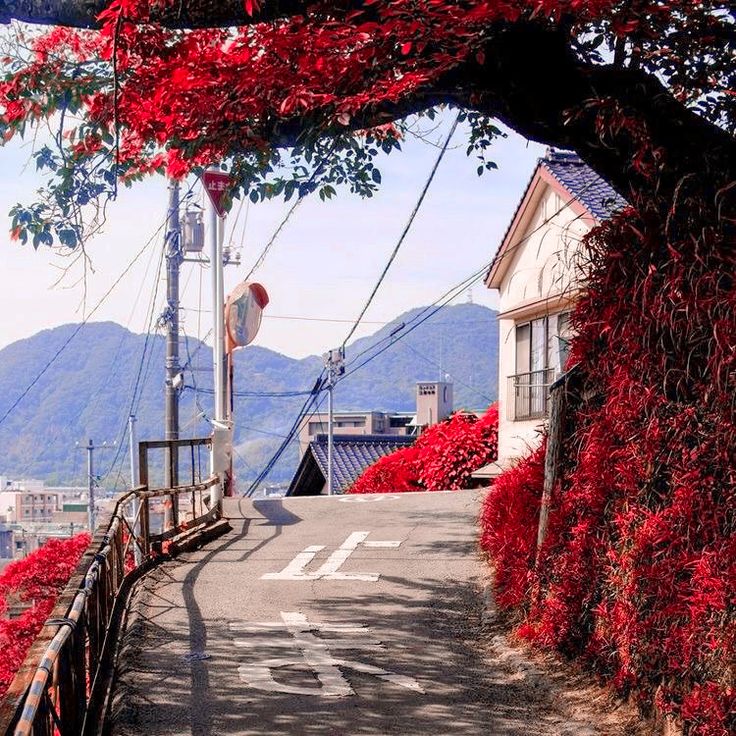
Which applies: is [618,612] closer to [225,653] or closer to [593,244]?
[593,244]

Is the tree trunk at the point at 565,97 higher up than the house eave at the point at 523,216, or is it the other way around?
the house eave at the point at 523,216

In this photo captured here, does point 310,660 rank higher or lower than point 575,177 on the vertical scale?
lower

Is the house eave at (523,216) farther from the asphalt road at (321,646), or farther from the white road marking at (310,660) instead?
the white road marking at (310,660)

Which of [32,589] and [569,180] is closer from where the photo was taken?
[32,589]

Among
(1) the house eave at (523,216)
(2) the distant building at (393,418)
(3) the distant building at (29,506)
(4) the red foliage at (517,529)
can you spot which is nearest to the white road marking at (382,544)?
(4) the red foliage at (517,529)

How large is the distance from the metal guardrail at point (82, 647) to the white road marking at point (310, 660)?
114cm

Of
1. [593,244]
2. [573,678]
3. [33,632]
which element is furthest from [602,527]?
[33,632]

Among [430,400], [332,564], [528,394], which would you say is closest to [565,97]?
[332,564]

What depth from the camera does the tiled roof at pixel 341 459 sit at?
112 ft

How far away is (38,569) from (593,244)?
1056cm

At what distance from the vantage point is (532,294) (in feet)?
73.2

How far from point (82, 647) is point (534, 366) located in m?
17.6

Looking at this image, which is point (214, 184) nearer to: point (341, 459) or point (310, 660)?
point (310, 660)

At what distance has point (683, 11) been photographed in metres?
7.96
